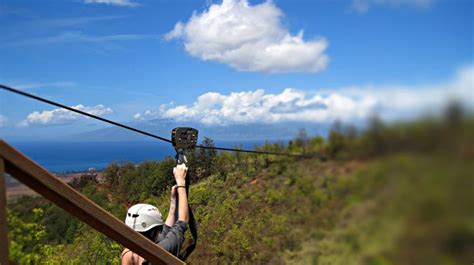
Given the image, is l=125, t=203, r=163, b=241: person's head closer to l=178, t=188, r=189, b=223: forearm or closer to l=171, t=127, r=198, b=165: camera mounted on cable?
l=178, t=188, r=189, b=223: forearm

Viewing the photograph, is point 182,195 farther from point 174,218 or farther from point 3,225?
point 3,225

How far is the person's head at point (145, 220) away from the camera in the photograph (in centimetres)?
389

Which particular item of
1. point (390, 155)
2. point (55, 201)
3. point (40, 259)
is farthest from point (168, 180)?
point (390, 155)

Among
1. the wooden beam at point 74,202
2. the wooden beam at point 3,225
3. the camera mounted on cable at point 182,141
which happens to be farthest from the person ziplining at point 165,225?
the wooden beam at point 3,225

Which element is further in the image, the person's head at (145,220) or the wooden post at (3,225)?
the person's head at (145,220)

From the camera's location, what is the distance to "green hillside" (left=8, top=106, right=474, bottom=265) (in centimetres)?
246

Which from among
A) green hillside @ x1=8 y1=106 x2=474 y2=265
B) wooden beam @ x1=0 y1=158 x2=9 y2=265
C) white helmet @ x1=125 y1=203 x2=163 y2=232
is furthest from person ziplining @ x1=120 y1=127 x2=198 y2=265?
wooden beam @ x1=0 y1=158 x2=9 y2=265

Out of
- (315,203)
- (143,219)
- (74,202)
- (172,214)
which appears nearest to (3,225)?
(74,202)

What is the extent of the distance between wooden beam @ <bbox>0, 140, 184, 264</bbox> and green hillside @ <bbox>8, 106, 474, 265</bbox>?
2.50 ft

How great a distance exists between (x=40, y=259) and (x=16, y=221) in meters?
2.41

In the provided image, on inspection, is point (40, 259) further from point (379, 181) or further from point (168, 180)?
point (379, 181)

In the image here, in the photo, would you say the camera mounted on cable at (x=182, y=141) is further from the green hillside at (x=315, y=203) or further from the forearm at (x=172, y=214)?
the green hillside at (x=315, y=203)

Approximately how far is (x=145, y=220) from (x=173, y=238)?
0.93ft

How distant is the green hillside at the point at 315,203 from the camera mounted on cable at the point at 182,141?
1.17 metres
